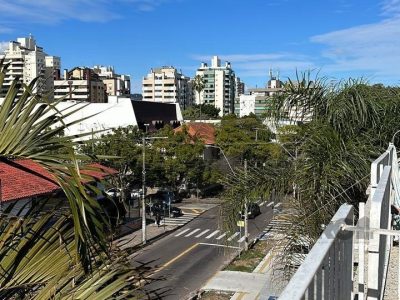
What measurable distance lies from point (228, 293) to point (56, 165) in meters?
19.4

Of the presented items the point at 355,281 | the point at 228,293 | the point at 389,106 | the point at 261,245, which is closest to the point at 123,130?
the point at 261,245

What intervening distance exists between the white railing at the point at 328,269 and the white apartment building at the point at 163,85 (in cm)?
12470

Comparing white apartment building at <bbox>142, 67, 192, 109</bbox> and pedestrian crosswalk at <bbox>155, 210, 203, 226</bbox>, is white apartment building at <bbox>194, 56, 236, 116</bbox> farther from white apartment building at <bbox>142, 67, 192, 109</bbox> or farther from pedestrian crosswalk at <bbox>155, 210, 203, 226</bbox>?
pedestrian crosswalk at <bbox>155, 210, 203, 226</bbox>

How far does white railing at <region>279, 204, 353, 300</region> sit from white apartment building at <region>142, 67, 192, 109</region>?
124699 millimetres

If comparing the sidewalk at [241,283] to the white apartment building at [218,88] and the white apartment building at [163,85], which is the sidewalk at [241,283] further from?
the white apartment building at [218,88]

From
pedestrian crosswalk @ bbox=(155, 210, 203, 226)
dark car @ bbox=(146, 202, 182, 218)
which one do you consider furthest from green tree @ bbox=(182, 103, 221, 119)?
pedestrian crosswalk @ bbox=(155, 210, 203, 226)

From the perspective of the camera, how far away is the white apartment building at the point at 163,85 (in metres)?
130

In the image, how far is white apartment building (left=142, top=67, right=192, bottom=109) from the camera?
12962 cm

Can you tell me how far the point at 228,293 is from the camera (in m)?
20.9

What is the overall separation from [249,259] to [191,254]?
131 inches

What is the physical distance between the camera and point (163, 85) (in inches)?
5103

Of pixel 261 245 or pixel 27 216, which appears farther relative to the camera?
pixel 261 245

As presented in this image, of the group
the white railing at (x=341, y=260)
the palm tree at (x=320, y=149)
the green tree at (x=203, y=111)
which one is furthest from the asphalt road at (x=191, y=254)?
the green tree at (x=203, y=111)

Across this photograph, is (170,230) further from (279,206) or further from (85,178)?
(85,178)
